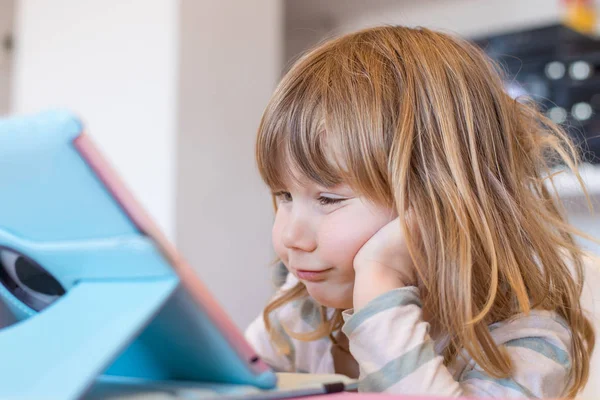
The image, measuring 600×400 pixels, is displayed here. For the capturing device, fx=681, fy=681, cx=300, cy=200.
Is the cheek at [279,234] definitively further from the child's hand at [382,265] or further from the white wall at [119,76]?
the white wall at [119,76]

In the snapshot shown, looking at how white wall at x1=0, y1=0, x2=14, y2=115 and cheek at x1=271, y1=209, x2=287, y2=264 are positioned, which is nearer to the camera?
cheek at x1=271, y1=209, x2=287, y2=264

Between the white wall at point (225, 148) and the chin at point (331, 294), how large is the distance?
3.81 feet

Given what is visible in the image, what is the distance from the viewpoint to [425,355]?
0.53m

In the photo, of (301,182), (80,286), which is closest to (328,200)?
(301,182)

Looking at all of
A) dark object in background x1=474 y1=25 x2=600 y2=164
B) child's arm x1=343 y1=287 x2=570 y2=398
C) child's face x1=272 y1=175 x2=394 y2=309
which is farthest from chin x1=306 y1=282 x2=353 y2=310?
dark object in background x1=474 y1=25 x2=600 y2=164

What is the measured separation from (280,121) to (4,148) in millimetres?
355

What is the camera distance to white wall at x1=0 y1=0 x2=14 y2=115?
115 inches

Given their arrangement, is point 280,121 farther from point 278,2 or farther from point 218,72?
point 278,2

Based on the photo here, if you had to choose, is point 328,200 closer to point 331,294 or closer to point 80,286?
point 331,294

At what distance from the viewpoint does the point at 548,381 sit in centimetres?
59

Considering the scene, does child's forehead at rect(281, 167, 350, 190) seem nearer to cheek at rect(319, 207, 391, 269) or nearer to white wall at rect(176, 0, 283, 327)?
cheek at rect(319, 207, 391, 269)

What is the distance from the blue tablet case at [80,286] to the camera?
1.12 ft

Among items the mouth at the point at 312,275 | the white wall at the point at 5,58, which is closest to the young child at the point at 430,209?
the mouth at the point at 312,275

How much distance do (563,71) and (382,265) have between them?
245 centimetres
